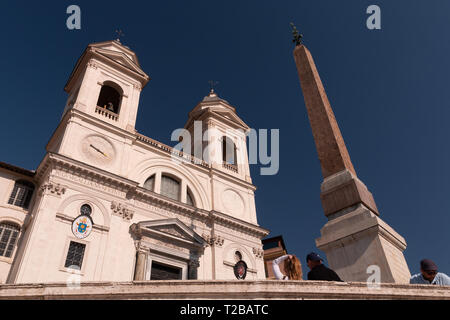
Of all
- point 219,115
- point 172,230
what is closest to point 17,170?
point 172,230

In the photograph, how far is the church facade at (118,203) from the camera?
50.2 ft

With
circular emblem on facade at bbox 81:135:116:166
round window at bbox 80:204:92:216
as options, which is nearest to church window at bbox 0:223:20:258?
round window at bbox 80:204:92:216

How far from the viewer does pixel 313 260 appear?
5293 mm

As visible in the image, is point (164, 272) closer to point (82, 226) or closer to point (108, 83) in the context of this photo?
point (82, 226)

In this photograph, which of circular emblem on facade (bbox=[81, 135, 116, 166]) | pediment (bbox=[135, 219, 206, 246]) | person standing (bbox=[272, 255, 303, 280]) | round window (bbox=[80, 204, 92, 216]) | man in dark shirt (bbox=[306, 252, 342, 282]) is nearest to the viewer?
man in dark shirt (bbox=[306, 252, 342, 282])

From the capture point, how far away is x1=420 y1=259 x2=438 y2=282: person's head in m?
4.78

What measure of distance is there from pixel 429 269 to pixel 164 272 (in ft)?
50.8

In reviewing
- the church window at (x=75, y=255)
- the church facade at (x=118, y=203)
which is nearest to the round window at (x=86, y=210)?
the church facade at (x=118, y=203)

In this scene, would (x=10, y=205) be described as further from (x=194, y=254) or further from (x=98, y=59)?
(x=98, y=59)

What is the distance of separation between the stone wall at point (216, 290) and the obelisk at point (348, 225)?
48.3 inches

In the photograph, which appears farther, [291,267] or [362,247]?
[362,247]

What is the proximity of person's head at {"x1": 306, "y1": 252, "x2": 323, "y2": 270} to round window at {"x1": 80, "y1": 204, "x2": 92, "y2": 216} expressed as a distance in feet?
45.6

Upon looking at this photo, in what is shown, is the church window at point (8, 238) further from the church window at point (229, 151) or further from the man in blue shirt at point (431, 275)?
the man in blue shirt at point (431, 275)

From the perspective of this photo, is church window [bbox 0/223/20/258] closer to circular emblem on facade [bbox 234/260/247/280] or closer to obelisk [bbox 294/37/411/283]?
circular emblem on facade [bbox 234/260/247/280]
